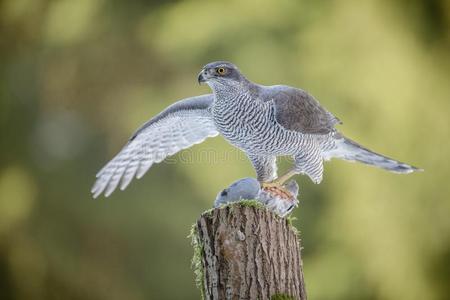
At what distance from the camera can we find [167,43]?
344 inches

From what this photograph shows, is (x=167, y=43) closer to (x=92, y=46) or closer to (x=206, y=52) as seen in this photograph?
(x=206, y=52)

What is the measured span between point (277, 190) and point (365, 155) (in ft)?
4.68

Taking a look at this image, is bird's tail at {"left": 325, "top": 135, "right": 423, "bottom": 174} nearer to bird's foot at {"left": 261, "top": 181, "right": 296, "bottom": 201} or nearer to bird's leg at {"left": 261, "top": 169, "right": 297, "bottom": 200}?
bird's leg at {"left": 261, "top": 169, "right": 297, "bottom": 200}

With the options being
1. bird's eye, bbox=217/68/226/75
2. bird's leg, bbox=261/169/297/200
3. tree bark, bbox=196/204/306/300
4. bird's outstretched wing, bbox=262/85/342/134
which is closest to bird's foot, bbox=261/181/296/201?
bird's leg, bbox=261/169/297/200

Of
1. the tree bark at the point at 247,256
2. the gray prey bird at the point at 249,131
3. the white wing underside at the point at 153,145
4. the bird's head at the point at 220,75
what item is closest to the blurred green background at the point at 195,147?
the gray prey bird at the point at 249,131

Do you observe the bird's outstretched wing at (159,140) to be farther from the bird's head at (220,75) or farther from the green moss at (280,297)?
the green moss at (280,297)

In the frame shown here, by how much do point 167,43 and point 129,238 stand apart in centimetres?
318

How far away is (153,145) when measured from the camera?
5.29 m

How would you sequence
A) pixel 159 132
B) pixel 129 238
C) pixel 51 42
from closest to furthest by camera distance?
A: pixel 159 132 → pixel 129 238 → pixel 51 42

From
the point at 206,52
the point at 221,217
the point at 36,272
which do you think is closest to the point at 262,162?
the point at 221,217

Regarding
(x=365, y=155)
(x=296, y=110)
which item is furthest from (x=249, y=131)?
(x=365, y=155)

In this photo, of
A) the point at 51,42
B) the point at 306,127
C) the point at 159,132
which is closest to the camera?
the point at 306,127

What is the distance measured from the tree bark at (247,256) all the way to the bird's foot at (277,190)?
74 cm

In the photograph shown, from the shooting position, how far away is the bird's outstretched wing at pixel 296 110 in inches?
182
